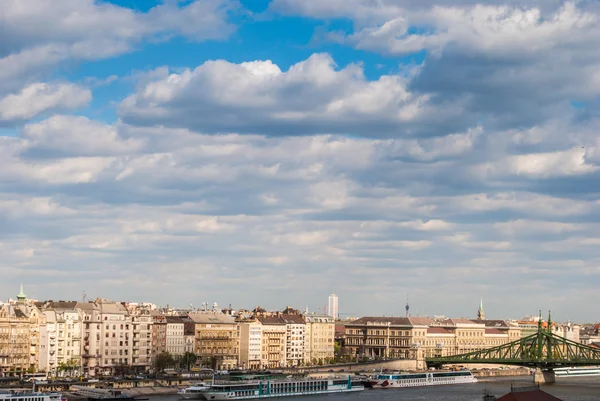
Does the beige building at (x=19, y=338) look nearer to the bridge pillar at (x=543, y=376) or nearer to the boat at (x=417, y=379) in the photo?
the boat at (x=417, y=379)

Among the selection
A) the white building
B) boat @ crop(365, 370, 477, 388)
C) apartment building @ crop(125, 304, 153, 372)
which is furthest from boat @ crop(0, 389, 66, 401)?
the white building

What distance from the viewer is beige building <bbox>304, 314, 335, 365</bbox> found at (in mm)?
177875

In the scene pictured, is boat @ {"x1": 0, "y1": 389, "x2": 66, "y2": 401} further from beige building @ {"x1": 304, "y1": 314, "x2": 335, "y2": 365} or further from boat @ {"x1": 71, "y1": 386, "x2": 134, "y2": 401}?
beige building @ {"x1": 304, "y1": 314, "x2": 335, "y2": 365}

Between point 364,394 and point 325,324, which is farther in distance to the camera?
point 325,324

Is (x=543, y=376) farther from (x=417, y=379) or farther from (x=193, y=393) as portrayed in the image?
(x=193, y=393)

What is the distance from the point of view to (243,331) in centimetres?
16275

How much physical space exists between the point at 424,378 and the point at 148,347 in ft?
103

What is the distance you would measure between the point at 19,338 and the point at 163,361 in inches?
828

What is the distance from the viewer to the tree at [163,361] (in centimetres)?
13675

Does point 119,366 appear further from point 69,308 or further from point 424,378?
point 424,378

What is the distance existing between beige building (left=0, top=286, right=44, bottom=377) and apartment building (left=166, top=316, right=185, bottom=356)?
2808 cm

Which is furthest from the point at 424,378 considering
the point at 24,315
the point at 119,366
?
the point at 24,315

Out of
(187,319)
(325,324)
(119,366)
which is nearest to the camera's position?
(119,366)

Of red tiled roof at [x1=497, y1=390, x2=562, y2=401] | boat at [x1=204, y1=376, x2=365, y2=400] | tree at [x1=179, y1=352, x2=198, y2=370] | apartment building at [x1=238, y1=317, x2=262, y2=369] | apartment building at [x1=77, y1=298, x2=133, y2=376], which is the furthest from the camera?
apartment building at [x1=238, y1=317, x2=262, y2=369]
